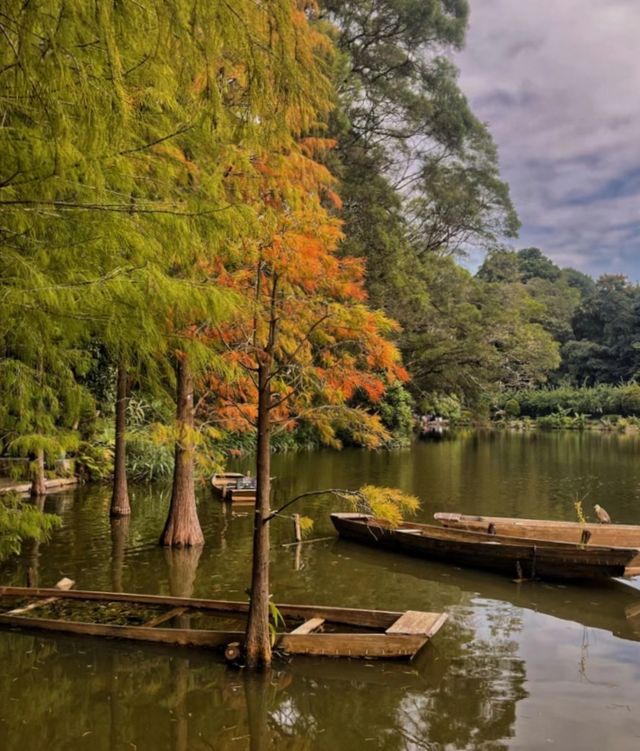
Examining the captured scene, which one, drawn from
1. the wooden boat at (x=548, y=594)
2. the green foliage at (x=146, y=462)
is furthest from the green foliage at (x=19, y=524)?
the green foliage at (x=146, y=462)

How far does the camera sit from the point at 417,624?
6.88m

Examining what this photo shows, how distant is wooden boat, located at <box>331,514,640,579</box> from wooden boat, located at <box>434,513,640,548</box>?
89 centimetres

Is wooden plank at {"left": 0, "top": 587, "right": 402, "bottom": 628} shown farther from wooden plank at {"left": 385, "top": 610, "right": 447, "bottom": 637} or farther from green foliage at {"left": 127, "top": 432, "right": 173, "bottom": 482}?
green foliage at {"left": 127, "top": 432, "right": 173, "bottom": 482}

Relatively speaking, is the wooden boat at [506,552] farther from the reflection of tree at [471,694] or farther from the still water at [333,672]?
the reflection of tree at [471,694]

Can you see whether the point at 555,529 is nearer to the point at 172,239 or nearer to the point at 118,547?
the point at 118,547

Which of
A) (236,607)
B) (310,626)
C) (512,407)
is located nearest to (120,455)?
(236,607)

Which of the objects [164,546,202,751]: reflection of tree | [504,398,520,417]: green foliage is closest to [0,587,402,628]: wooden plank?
[164,546,202,751]: reflection of tree

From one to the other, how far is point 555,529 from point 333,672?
7.15m

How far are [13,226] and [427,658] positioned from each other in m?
5.76

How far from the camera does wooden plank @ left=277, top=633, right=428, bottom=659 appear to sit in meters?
6.56

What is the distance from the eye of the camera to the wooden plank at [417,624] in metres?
6.68

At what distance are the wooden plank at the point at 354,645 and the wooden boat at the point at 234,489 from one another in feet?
28.9

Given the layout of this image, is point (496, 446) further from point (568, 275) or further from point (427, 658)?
point (568, 275)

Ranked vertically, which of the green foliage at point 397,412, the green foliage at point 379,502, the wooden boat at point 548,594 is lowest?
the wooden boat at point 548,594
